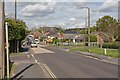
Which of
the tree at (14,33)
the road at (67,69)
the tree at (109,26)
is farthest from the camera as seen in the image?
the tree at (109,26)

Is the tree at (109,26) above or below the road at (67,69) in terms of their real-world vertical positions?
above

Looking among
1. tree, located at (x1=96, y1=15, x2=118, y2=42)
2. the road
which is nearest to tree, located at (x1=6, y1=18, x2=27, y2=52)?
the road

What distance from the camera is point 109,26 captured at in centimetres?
12719

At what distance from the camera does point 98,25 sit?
151 meters

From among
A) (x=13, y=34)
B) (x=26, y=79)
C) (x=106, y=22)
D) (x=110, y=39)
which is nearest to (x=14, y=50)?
(x=13, y=34)

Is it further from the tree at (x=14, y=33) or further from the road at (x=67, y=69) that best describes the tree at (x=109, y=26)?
the road at (x=67, y=69)

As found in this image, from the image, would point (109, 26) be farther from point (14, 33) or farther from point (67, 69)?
point (67, 69)

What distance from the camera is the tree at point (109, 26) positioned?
118 metres

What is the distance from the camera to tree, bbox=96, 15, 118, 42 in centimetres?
11832

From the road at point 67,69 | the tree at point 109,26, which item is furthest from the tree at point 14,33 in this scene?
the tree at point 109,26

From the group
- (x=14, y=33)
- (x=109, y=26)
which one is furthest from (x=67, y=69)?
(x=109, y=26)

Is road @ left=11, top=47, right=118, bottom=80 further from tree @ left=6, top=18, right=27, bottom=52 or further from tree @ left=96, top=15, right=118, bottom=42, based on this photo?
tree @ left=96, top=15, right=118, bottom=42

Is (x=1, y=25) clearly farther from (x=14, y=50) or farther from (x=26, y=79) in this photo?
(x=14, y=50)

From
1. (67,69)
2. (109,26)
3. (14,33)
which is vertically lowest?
(67,69)
